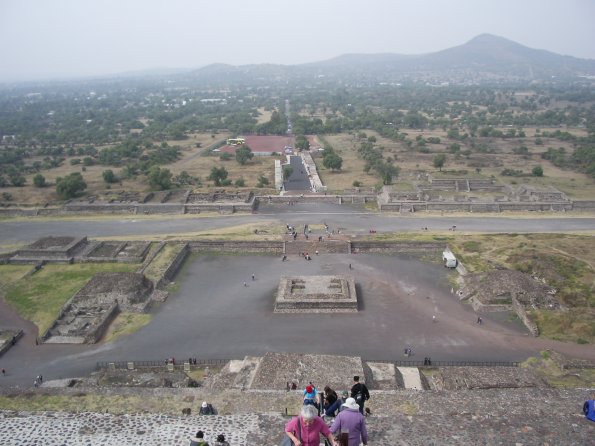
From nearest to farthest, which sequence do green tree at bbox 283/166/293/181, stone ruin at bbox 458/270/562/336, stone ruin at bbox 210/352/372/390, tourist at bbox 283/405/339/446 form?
tourist at bbox 283/405/339/446 < stone ruin at bbox 210/352/372/390 < stone ruin at bbox 458/270/562/336 < green tree at bbox 283/166/293/181

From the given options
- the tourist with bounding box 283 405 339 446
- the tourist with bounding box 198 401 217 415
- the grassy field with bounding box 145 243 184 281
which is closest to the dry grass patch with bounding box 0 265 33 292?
the grassy field with bounding box 145 243 184 281

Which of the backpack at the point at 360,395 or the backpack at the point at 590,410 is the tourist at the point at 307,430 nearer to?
the backpack at the point at 360,395

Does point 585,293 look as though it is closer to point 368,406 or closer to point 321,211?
point 368,406

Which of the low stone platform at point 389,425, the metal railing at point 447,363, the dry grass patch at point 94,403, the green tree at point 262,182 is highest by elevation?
the low stone platform at point 389,425

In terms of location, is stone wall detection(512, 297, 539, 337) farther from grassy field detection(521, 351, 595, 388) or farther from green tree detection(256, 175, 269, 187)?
green tree detection(256, 175, 269, 187)

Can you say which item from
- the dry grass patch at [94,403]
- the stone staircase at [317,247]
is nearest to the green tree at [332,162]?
the stone staircase at [317,247]
